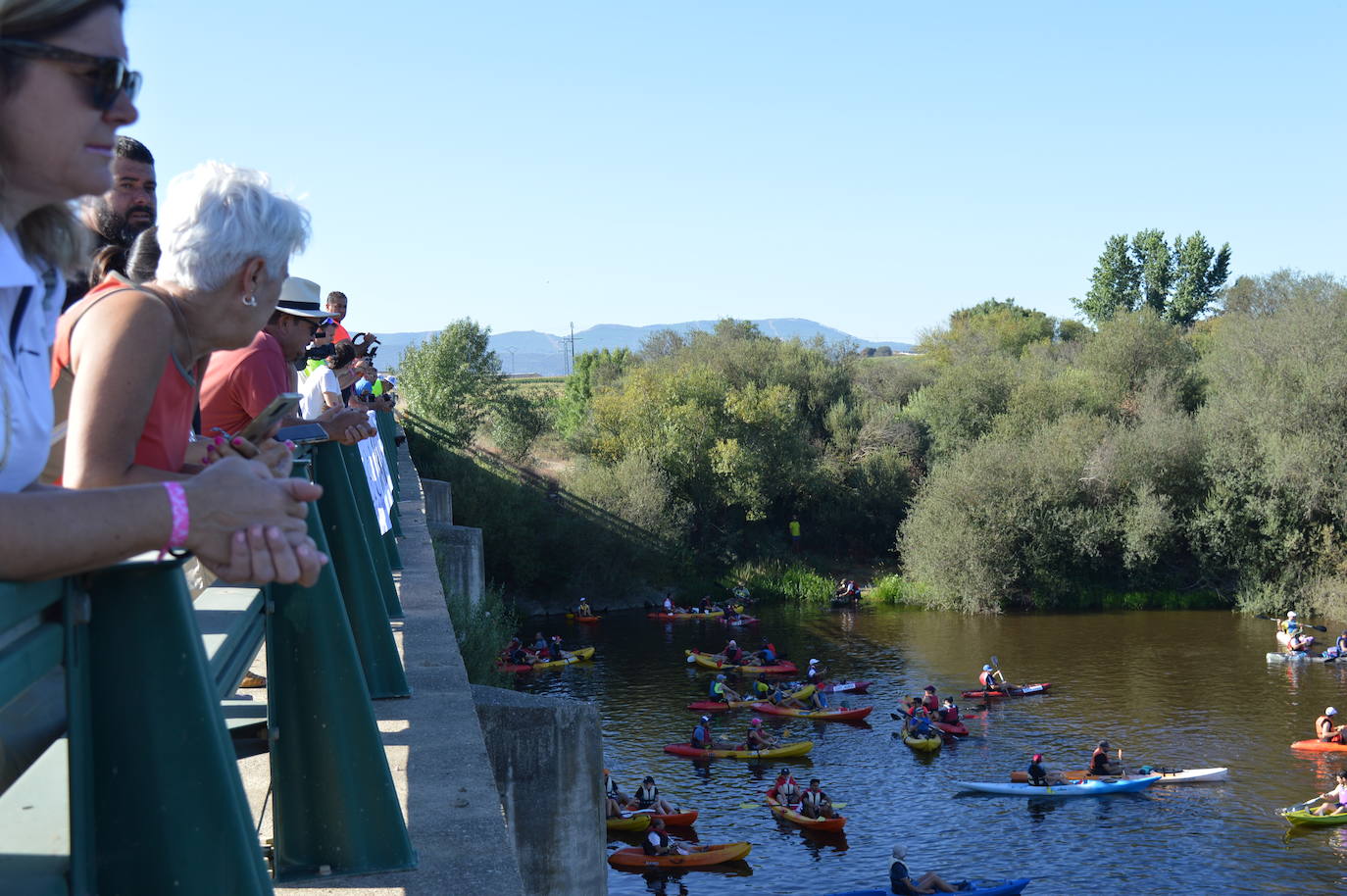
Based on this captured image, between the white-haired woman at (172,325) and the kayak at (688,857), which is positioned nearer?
the white-haired woman at (172,325)

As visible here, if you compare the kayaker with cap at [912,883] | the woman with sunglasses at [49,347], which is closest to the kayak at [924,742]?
the kayaker with cap at [912,883]

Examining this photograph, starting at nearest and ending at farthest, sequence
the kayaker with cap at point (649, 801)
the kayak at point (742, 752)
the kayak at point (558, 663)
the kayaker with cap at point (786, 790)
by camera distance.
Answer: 1. the kayaker with cap at point (649, 801)
2. the kayaker with cap at point (786, 790)
3. the kayak at point (742, 752)
4. the kayak at point (558, 663)

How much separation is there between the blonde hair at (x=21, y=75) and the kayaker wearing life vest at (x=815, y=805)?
68.3ft

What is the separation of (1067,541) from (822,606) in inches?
329

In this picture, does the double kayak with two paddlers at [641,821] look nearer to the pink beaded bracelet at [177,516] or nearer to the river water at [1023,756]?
the river water at [1023,756]

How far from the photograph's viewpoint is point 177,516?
1.63 meters

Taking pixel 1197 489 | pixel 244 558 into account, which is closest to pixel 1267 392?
pixel 1197 489

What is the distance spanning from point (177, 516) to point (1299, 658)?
115ft

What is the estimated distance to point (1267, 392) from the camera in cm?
4278

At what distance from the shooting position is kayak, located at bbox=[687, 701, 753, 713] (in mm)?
29372

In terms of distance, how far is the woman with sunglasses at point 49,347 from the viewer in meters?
1.55

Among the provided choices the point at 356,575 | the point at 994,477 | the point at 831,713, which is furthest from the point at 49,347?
the point at 994,477

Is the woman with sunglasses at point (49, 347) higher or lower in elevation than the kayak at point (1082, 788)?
higher

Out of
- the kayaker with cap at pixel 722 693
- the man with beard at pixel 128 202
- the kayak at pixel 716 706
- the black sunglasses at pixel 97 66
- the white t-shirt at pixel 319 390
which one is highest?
the man with beard at pixel 128 202
